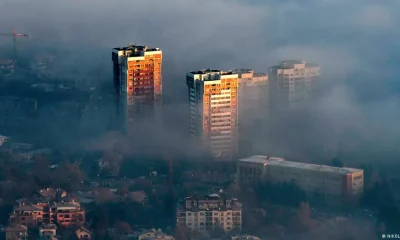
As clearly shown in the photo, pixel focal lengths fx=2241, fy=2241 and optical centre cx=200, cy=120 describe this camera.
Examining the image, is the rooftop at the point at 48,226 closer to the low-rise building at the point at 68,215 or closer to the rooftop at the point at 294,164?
the low-rise building at the point at 68,215

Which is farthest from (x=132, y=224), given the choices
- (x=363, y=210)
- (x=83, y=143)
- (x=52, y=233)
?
(x=83, y=143)

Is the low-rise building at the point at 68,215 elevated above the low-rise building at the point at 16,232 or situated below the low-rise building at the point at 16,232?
above

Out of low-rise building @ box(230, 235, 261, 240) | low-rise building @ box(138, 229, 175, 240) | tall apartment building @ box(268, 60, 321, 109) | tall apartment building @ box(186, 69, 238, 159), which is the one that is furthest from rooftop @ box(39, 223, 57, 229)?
tall apartment building @ box(268, 60, 321, 109)

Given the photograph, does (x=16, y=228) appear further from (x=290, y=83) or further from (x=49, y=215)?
(x=290, y=83)

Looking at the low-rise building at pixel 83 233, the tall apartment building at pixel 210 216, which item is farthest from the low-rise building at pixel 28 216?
the tall apartment building at pixel 210 216

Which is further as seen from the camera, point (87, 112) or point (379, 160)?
point (87, 112)

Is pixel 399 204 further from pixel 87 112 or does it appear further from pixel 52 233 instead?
pixel 87 112
